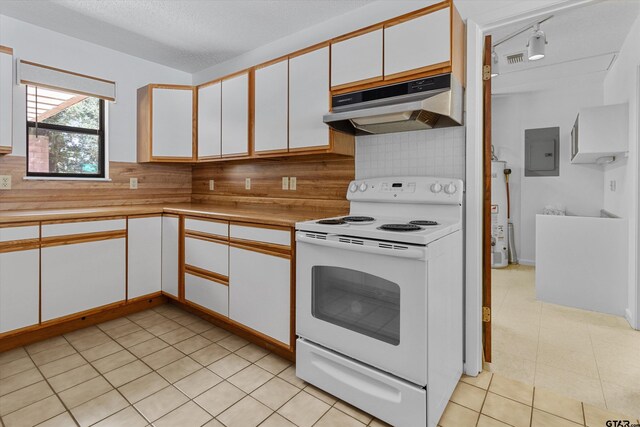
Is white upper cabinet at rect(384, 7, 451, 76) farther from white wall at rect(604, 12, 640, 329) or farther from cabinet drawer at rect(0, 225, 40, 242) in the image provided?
cabinet drawer at rect(0, 225, 40, 242)

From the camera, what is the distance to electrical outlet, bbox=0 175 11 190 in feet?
8.68

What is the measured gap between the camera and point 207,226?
263 centimetres

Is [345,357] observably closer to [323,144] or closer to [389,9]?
[323,144]

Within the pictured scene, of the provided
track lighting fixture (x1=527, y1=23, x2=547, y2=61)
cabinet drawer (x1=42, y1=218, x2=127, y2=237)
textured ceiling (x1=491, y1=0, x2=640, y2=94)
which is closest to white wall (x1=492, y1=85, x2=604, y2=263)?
textured ceiling (x1=491, y1=0, x2=640, y2=94)

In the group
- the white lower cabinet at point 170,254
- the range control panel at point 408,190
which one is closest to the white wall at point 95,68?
the white lower cabinet at point 170,254

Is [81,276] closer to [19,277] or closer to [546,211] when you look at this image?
[19,277]

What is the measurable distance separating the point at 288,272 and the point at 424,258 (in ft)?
2.98

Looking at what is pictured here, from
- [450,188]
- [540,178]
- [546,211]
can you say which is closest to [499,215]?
[546,211]

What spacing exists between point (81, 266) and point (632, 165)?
14.3 ft

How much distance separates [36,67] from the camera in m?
2.77

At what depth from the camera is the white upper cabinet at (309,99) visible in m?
2.30

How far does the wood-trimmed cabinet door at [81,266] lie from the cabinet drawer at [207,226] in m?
0.53

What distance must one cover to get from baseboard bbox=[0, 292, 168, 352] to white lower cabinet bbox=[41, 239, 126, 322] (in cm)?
5

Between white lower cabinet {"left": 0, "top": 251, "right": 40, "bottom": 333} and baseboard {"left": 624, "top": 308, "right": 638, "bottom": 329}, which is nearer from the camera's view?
white lower cabinet {"left": 0, "top": 251, "right": 40, "bottom": 333}
